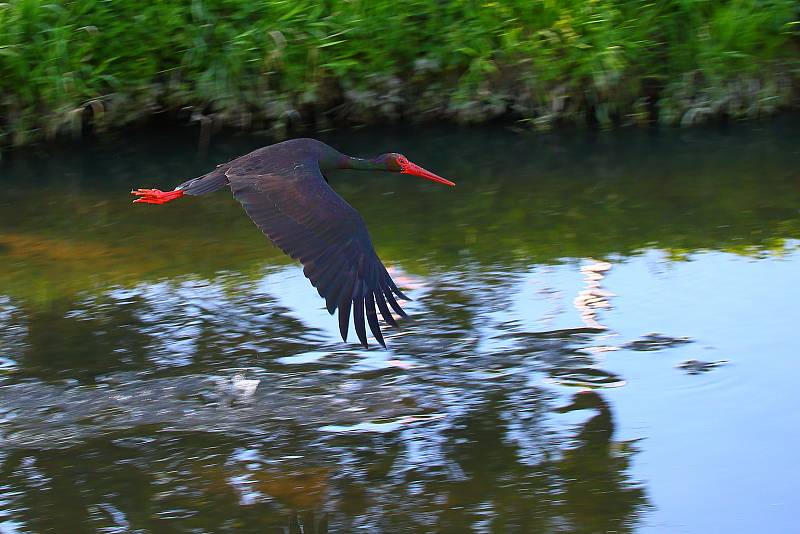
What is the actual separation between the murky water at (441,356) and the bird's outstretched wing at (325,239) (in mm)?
557

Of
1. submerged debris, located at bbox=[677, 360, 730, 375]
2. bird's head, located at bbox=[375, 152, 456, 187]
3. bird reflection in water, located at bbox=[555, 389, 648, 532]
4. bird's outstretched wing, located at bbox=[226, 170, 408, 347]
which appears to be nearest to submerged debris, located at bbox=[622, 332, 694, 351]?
submerged debris, located at bbox=[677, 360, 730, 375]

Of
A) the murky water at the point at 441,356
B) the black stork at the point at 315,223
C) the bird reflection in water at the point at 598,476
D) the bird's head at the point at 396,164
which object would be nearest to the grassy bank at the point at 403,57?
the murky water at the point at 441,356

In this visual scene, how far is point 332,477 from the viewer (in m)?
4.43

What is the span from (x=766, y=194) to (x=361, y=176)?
2429 mm

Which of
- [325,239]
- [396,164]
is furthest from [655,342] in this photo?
[325,239]

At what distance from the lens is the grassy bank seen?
813 cm

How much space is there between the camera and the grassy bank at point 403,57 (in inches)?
320

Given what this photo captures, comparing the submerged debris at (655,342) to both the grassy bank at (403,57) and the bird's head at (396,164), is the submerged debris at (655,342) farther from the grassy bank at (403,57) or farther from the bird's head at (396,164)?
the grassy bank at (403,57)

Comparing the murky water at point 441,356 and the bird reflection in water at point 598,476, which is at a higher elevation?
the murky water at point 441,356

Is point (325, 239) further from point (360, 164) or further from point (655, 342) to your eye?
point (655, 342)

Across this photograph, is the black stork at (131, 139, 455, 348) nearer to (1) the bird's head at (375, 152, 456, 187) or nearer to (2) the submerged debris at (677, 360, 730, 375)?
(1) the bird's head at (375, 152, 456, 187)

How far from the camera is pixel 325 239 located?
4.66 meters

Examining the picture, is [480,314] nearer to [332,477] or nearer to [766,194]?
[332,477]

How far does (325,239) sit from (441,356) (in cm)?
95
